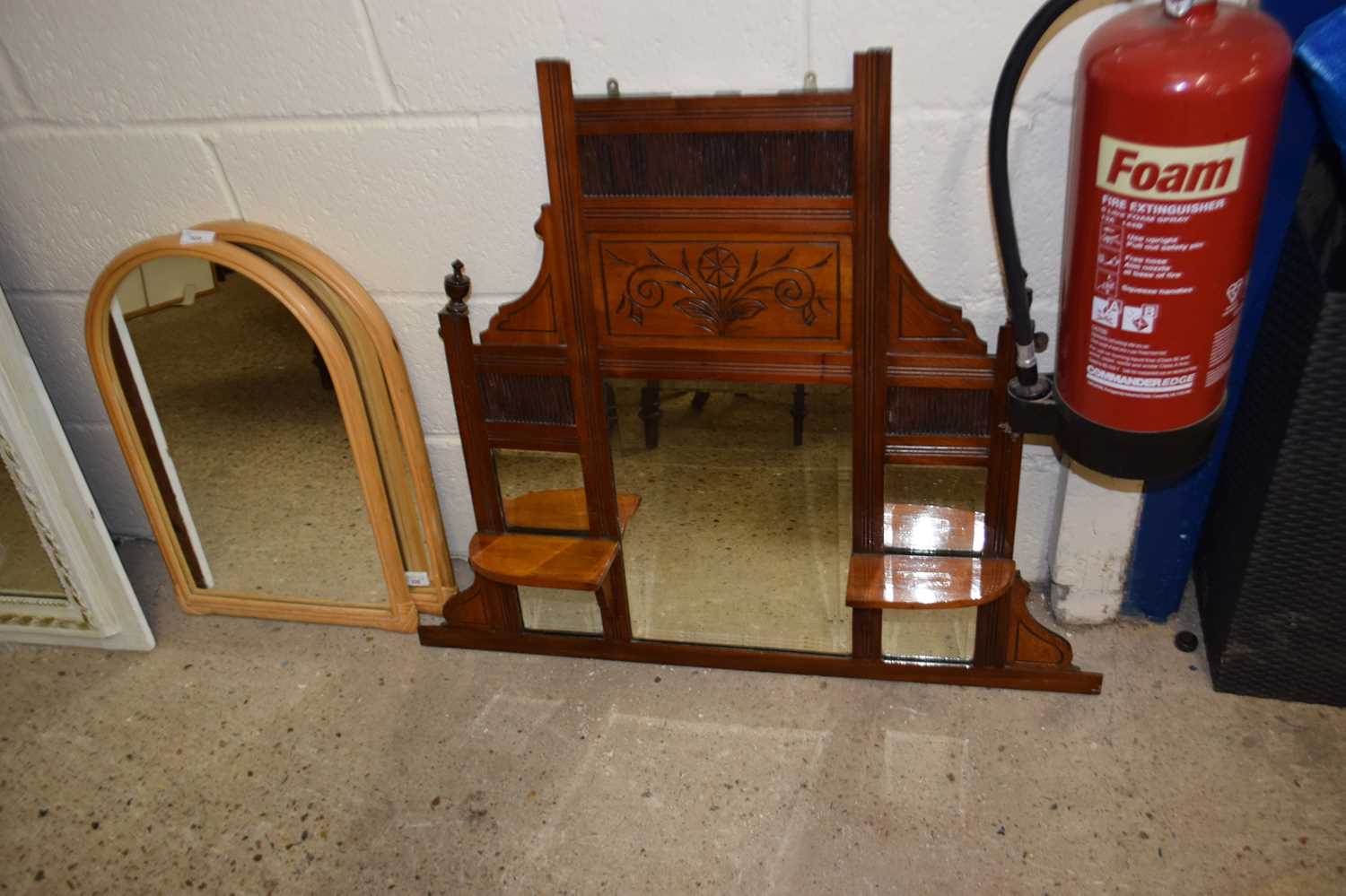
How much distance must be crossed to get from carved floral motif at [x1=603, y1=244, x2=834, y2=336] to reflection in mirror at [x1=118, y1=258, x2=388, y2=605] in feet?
1.78

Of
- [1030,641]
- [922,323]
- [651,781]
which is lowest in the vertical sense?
[651,781]

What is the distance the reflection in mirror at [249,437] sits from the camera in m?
1.73

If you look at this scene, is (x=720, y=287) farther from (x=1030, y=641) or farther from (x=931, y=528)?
(x=1030, y=641)

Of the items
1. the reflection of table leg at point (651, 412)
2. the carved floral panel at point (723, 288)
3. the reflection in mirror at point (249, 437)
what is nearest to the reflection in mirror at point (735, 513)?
the reflection of table leg at point (651, 412)

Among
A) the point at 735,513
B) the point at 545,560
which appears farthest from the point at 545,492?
the point at 735,513

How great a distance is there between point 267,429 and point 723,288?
92 cm

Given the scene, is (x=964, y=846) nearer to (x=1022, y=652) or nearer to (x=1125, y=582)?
(x=1022, y=652)

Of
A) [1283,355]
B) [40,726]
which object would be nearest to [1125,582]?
[1283,355]

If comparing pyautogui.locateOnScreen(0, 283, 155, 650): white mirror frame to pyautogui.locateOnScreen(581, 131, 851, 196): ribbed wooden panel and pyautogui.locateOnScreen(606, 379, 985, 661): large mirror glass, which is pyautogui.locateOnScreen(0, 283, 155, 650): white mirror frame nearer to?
pyautogui.locateOnScreen(606, 379, 985, 661): large mirror glass

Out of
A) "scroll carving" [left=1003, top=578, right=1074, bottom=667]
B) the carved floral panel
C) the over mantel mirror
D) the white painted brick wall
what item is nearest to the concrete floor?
"scroll carving" [left=1003, top=578, right=1074, bottom=667]

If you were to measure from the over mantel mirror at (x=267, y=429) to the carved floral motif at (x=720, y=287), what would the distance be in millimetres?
493

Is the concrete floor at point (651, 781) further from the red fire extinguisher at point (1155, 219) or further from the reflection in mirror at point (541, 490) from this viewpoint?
the red fire extinguisher at point (1155, 219)

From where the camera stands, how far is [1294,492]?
1420 mm

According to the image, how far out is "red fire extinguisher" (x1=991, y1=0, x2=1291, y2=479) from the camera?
42.3 inches
